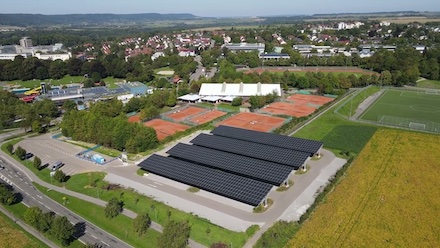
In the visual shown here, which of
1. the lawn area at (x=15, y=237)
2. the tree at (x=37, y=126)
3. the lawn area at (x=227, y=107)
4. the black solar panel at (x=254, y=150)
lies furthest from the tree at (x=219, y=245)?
the tree at (x=37, y=126)

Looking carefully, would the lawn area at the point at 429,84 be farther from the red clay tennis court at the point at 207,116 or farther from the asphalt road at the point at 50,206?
the asphalt road at the point at 50,206

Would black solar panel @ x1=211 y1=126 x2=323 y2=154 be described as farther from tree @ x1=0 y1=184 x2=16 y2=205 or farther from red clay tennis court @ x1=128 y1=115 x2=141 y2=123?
tree @ x1=0 y1=184 x2=16 y2=205

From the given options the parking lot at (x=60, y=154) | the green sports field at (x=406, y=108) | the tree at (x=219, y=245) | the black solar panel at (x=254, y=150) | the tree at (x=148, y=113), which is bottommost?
the tree at (x=219, y=245)

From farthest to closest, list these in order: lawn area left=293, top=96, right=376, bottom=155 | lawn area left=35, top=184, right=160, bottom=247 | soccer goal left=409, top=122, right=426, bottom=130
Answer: soccer goal left=409, top=122, right=426, bottom=130 → lawn area left=293, top=96, right=376, bottom=155 → lawn area left=35, top=184, right=160, bottom=247

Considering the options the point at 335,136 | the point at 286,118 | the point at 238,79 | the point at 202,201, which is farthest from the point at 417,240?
the point at 238,79

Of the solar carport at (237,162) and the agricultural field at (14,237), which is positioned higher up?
the solar carport at (237,162)

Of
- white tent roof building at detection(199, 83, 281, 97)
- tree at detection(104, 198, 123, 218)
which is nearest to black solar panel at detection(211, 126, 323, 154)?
tree at detection(104, 198, 123, 218)

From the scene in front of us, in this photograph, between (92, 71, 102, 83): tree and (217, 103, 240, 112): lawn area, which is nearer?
(217, 103, 240, 112): lawn area

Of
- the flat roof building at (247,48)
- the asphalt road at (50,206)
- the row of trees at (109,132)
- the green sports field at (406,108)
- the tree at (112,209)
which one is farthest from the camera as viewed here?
the flat roof building at (247,48)
